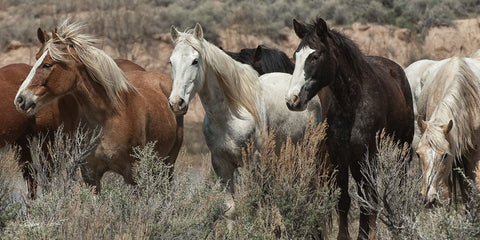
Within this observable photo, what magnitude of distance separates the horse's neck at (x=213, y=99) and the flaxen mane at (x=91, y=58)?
856 mm

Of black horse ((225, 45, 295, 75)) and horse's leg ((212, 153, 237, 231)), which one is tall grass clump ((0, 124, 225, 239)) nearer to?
horse's leg ((212, 153, 237, 231))

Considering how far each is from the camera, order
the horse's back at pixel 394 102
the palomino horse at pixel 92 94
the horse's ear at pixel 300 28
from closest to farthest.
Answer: the palomino horse at pixel 92 94
the horse's ear at pixel 300 28
the horse's back at pixel 394 102

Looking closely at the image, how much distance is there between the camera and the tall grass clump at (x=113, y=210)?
17.8ft

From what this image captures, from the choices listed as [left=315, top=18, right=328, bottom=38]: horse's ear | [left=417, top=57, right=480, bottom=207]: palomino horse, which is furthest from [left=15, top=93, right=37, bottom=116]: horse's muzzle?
[left=417, top=57, right=480, bottom=207]: palomino horse

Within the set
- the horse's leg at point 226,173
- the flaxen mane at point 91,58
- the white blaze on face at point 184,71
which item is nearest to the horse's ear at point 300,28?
the white blaze on face at point 184,71

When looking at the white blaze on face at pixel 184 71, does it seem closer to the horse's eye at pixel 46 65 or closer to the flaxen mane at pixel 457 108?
the horse's eye at pixel 46 65

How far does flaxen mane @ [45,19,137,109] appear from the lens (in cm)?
684

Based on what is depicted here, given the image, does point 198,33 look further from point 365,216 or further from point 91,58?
point 365,216

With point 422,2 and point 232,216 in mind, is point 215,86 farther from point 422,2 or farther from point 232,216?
point 422,2

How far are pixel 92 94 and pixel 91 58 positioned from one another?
0.34 m

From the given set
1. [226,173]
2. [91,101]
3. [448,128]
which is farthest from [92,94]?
[448,128]

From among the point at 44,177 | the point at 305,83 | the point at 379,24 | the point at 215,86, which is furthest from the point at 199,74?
the point at 379,24

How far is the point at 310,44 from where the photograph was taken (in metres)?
6.76

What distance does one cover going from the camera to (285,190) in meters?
6.57
